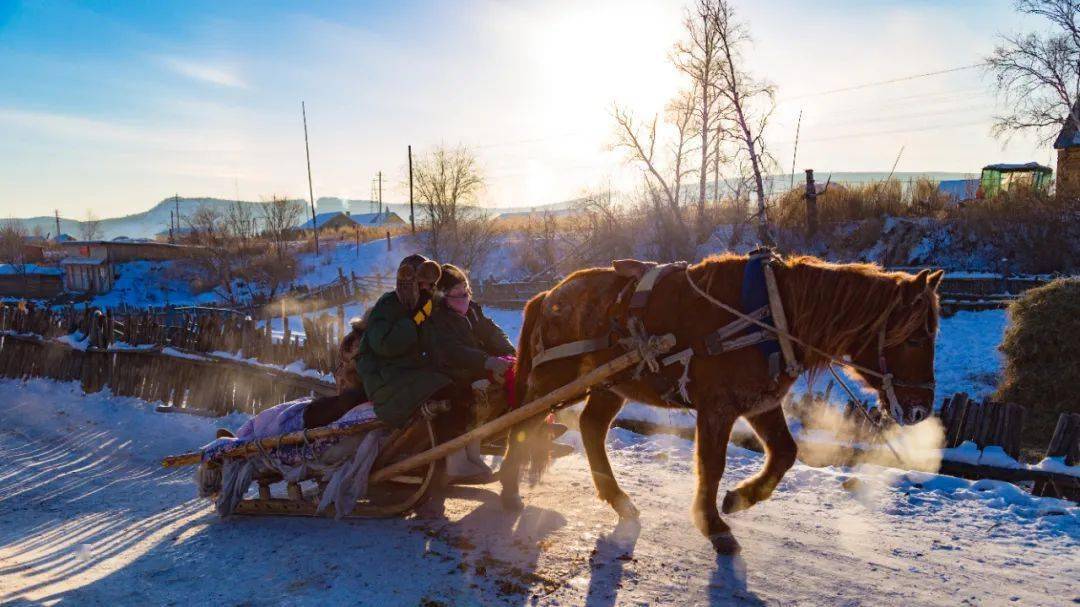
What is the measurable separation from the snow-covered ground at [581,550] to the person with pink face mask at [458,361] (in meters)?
0.30

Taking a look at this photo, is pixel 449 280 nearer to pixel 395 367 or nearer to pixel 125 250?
pixel 395 367

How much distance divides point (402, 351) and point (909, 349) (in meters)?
2.98

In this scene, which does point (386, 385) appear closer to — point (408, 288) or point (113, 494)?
point (408, 288)

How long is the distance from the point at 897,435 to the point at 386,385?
4416 mm

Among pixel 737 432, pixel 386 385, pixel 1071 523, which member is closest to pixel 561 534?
pixel 386 385

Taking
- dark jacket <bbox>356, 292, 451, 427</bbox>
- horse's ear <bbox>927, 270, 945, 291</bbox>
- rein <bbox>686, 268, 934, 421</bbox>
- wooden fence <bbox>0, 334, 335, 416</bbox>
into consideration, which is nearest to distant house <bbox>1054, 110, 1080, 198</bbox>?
horse's ear <bbox>927, 270, 945, 291</bbox>

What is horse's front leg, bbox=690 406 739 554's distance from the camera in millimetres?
3695

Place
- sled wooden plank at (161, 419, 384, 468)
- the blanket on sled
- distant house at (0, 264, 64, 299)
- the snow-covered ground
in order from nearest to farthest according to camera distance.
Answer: the snow-covered ground → the blanket on sled → sled wooden plank at (161, 419, 384, 468) → distant house at (0, 264, 64, 299)

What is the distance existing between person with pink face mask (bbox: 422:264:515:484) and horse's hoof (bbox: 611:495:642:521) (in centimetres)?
97

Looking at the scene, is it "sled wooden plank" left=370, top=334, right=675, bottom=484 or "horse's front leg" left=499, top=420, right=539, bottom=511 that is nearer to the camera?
"sled wooden plank" left=370, top=334, right=675, bottom=484

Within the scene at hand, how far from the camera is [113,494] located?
595cm

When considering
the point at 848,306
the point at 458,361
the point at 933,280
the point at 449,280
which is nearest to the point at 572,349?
the point at 458,361

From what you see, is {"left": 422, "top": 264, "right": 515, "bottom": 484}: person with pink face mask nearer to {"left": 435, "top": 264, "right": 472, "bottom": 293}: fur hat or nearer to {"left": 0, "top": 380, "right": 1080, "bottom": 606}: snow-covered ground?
{"left": 435, "top": 264, "right": 472, "bottom": 293}: fur hat

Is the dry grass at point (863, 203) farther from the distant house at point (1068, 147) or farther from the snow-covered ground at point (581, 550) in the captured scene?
the snow-covered ground at point (581, 550)
